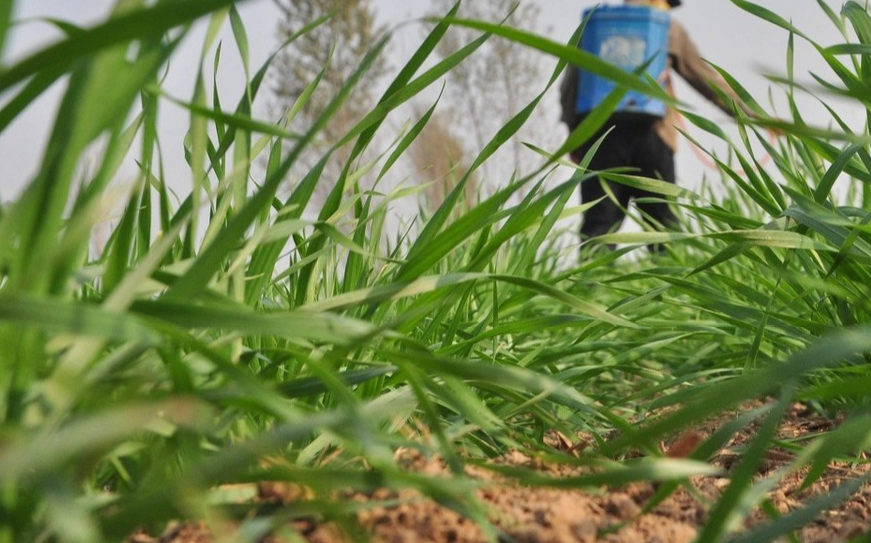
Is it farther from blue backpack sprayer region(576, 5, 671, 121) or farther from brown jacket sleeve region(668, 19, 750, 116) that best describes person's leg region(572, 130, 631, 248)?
brown jacket sleeve region(668, 19, 750, 116)

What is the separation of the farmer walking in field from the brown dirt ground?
344 centimetres

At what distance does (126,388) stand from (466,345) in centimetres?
46

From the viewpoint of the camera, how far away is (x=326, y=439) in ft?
2.45

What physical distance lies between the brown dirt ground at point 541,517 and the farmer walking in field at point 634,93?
3.44 metres

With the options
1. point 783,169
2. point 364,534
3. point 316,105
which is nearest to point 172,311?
point 364,534

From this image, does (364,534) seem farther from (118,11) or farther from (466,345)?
(466,345)

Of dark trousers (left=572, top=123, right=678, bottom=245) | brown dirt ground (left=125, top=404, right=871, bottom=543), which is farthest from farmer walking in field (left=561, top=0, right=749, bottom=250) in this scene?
brown dirt ground (left=125, top=404, right=871, bottom=543)

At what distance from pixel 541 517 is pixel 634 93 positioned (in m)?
3.93

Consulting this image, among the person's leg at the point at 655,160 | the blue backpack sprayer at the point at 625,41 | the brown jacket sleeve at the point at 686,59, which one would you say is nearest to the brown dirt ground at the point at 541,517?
the blue backpack sprayer at the point at 625,41

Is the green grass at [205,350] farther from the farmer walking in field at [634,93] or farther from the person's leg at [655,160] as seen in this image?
the person's leg at [655,160]

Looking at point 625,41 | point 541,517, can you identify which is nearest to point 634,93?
point 625,41

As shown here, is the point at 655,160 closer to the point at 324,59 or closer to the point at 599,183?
the point at 599,183

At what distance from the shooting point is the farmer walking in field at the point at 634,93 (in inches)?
171

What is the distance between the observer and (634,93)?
14.2 ft
